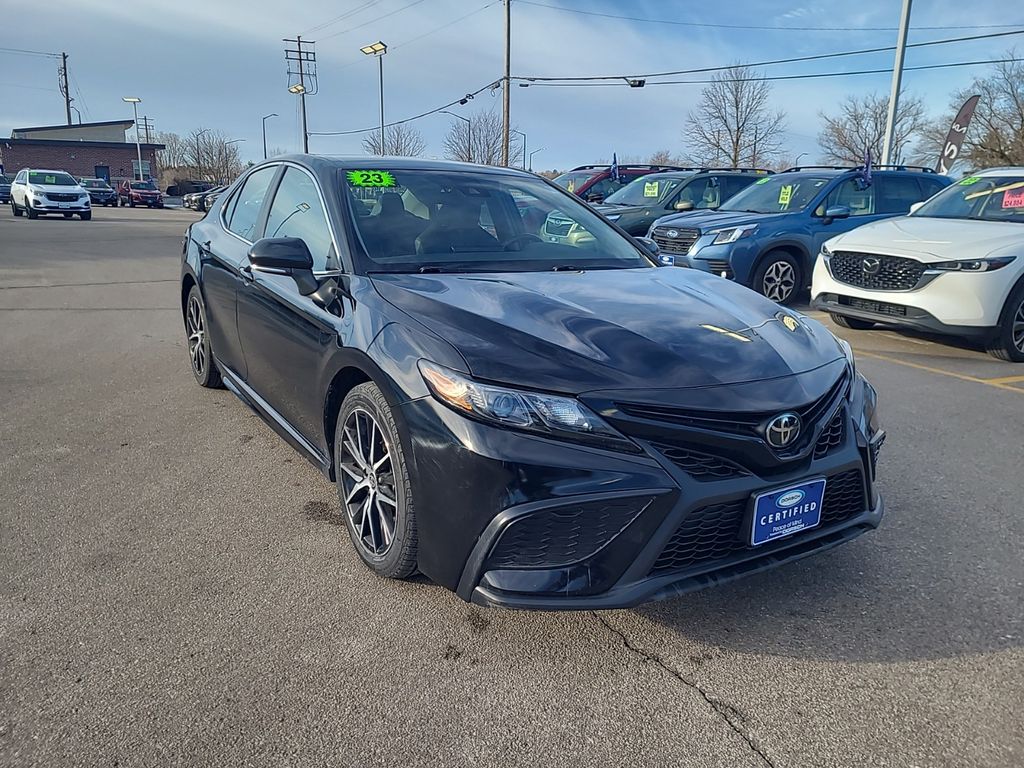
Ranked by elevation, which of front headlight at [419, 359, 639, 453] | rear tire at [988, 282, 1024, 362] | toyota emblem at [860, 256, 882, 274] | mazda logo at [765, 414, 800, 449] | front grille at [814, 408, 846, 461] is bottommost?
rear tire at [988, 282, 1024, 362]

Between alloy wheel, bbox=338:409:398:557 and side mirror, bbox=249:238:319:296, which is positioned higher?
side mirror, bbox=249:238:319:296

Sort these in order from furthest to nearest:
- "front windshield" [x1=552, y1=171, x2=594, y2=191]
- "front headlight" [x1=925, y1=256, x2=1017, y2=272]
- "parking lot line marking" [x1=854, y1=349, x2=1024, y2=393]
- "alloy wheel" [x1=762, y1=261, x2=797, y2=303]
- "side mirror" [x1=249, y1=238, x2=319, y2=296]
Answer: "front windshield" [x1=552, y1=171, x2=594, y2=191], "alloy wheel" [x1=762, y1=261, x2=797, y2=303], "front headlight" [x1=925, y1=256, x2=1017, y2=272], "parking lot line marking" [x1=854, y1=349, x2=1024, y2=393], "side mirror" [x1=249, y1=238, x2=319, y2=296]

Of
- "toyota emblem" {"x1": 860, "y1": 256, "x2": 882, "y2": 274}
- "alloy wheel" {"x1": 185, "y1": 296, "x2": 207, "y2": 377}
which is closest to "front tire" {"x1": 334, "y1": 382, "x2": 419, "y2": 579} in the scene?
"alloy wheel" {"x1": 185, "y1": 296, "x2": 207, "y2": 377}

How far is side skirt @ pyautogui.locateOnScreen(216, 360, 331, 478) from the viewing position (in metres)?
3.23

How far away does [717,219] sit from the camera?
30.8ft

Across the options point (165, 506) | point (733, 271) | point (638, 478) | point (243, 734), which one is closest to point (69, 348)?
point (165, 506)

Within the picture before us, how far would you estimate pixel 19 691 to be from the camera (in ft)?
7.17

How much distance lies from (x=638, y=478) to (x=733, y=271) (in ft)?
23.2

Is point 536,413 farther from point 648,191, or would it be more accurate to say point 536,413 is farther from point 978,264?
point 648,191

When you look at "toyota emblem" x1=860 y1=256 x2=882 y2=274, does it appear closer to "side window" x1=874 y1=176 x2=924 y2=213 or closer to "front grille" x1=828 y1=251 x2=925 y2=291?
"front grille" x1=828 y1=251 x2=925 y2=291

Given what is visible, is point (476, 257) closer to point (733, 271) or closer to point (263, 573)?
point (263, 573)

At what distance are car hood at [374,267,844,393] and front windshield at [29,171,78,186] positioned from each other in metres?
30.5

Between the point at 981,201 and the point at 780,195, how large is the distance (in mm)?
2791

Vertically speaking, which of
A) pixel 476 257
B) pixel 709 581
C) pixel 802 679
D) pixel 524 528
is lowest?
pixel 802 679
